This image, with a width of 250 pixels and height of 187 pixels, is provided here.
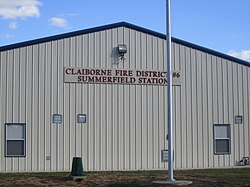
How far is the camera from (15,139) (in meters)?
24.2

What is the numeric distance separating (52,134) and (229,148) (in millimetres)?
9474

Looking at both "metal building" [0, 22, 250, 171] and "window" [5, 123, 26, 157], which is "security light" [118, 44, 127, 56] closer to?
"metal building" [0, 22, 250, 171]

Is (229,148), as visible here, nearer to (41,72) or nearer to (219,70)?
(219,70)

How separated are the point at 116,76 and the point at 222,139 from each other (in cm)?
670

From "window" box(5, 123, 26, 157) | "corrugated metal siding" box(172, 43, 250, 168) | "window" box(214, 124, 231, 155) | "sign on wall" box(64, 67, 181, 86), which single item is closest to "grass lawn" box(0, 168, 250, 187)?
"window" box(5, 123, 26, 157)

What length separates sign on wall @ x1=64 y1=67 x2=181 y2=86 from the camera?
82.1ft

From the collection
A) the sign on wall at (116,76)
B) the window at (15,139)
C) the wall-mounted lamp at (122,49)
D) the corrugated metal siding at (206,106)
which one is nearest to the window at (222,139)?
the corrugated metal siding at (206,106)

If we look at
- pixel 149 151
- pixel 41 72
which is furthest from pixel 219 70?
pixel 41 72

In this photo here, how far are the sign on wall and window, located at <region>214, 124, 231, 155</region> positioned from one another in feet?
10.9

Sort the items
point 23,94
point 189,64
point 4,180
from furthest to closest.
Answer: point 189,64 → point 23,94 → point 4,180

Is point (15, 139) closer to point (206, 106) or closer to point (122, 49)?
point (122, 49)

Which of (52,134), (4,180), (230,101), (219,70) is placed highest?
(219,70)

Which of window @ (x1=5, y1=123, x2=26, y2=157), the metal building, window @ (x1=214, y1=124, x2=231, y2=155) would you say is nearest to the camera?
window @ (x1=5, y1=123, x2=26, y2=157)

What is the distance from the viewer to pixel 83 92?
82.3 ft
